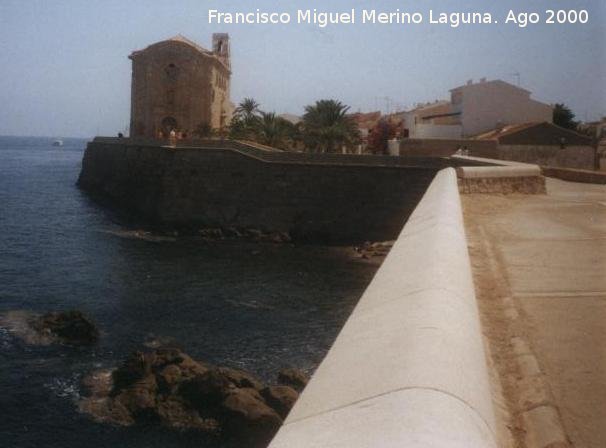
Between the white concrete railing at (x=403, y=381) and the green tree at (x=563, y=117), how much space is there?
4106cm

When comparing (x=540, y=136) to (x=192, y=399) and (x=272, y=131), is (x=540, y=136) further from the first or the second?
(x=192, y=399)

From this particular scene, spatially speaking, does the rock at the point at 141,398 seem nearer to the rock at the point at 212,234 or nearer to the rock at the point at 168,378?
the rock at the point at 168,378

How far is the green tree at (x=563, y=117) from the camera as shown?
132 feet

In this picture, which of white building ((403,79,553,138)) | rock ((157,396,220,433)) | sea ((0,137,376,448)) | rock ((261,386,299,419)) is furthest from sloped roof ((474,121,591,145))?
rock ((157,396,220,433))

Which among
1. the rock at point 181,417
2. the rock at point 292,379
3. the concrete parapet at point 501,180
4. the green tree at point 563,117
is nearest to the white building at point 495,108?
the green tree at point 563,117

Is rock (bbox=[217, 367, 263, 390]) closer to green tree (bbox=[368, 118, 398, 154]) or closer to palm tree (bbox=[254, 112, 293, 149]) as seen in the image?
green tree (bbox=[368, 118, 398, 154])

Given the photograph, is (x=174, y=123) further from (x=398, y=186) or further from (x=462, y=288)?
(x=462, y=288)

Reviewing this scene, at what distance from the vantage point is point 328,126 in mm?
38562

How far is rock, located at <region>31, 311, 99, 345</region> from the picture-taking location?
15.7 meters

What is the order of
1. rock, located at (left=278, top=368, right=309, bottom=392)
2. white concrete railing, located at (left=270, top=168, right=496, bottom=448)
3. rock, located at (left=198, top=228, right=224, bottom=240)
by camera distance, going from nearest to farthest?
white concrete railing, located at (left=270, top=168, right=496, bottom=448) < rock, located at (left=278, top=368, right=309, bottom=392) < rock, located at (left=198, top=228, right=224, bottom=240)

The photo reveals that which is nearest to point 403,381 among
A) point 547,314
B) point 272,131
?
point 547,314

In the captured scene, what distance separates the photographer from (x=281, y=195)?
31.1 metres

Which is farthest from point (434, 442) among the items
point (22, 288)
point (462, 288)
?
point (22, 288)

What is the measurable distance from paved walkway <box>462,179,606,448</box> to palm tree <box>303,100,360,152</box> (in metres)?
31.0
